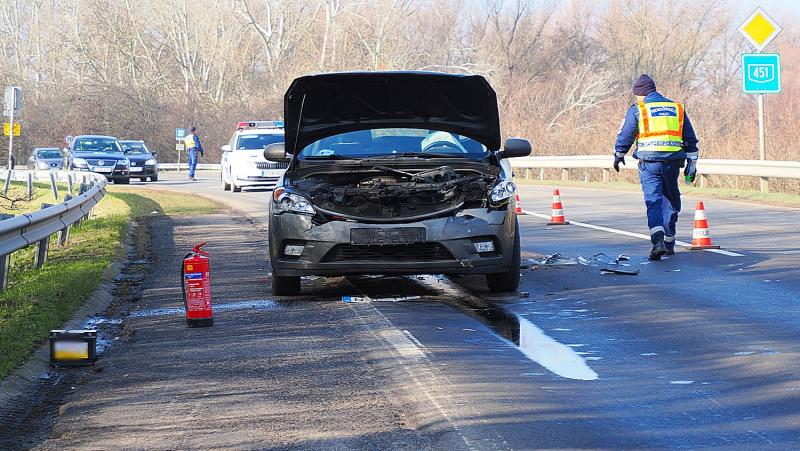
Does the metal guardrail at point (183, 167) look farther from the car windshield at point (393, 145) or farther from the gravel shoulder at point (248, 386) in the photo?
the gravel shoulder at point (248, 386)

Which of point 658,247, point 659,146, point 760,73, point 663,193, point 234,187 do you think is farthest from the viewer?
point 234,187

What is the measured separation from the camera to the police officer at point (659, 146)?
513 inches

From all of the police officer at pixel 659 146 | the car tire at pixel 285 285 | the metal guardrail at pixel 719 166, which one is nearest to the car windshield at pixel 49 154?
the metal guardrail at pixel 719 166

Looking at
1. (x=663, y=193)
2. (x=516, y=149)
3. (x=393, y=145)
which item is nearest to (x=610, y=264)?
(x=663, y=193)

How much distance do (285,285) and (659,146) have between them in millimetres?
4659

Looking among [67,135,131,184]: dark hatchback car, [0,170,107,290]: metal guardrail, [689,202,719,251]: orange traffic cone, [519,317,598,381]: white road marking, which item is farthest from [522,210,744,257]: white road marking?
[67,135,131,184]: dark hatchback car

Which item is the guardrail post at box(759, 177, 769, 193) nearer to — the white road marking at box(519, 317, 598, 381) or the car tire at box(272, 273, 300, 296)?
the car tire at box(272, 273, 300, 296)

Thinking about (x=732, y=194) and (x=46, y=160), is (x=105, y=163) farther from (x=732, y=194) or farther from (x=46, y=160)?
(x=732, y=194)

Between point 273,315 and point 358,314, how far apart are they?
668 mm

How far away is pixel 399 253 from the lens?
998 centimetres

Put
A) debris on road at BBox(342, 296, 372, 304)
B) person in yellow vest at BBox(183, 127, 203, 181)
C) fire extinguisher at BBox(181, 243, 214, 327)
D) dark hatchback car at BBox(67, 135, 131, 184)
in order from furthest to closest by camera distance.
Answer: person in yellow vest at BBox(183, 127, 203, 181)
dark hatchback car at BBox(67, 135, 131, 184)
debris on road at BBox(342, 296, 372, 304)
fire extinguisher at BBox(181, 243, 214, 327)

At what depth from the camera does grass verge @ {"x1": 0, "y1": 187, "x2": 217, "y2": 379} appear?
324 inches

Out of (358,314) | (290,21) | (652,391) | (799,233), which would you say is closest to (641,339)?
(652,391)

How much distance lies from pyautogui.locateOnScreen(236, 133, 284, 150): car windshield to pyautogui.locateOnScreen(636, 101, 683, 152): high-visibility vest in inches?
720
